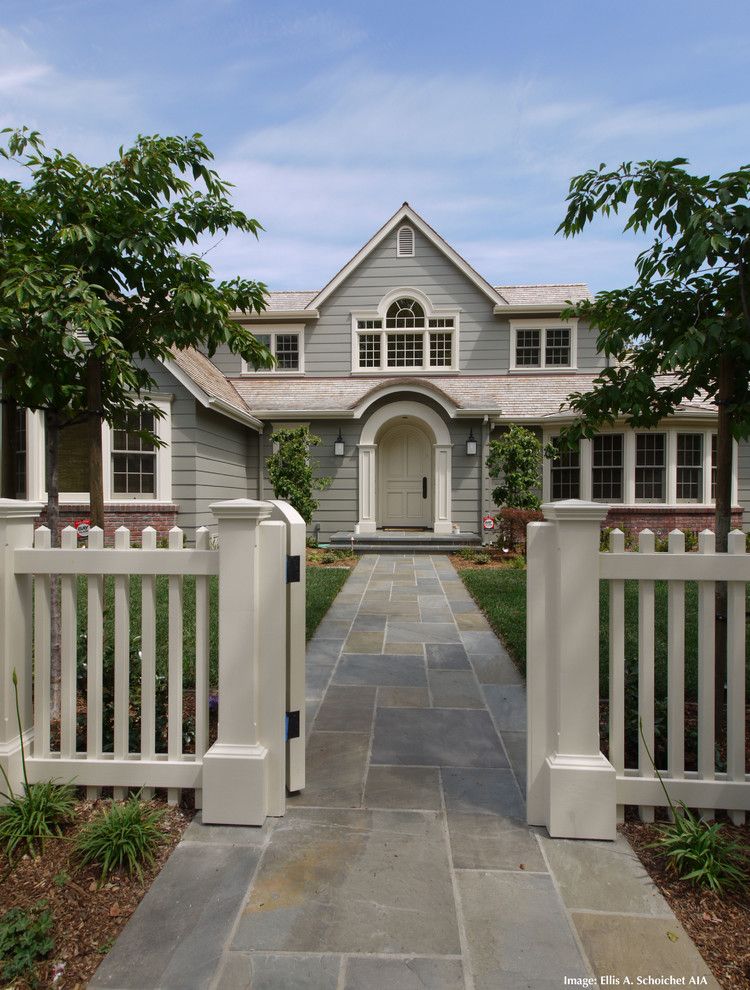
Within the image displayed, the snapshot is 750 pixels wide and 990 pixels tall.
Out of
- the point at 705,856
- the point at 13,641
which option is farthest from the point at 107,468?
the point at 705,856

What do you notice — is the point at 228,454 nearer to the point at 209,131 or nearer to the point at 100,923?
the point at 209,131

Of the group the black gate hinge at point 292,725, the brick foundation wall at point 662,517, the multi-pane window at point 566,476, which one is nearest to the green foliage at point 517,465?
the multi-pane window at point 566,476

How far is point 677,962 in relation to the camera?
169 cm

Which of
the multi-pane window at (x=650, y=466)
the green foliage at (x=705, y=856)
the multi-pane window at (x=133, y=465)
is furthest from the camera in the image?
the multi-pane window at (x=650, y=466)

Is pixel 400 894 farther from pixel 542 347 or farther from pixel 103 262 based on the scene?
pixel 542 347

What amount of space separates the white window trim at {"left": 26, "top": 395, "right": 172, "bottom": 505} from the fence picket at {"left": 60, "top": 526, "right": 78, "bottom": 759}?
825 cm

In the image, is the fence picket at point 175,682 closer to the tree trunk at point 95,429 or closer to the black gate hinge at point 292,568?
the black gate hinge at point 292,568

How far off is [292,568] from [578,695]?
4.66ft

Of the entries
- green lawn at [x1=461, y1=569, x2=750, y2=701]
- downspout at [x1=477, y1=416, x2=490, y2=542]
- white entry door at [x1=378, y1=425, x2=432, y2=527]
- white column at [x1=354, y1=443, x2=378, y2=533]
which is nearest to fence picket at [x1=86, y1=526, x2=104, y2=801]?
green lawn at [x1=461, y1=569, x2=750, y2=701]

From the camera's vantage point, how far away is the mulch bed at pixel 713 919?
1.67 m

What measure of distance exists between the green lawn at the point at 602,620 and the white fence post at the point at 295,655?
2.19 meters

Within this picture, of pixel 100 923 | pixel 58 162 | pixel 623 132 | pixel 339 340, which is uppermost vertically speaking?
pixel 339 340

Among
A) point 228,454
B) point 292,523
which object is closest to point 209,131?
point 292,523

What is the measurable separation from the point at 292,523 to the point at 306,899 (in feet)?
4.88
